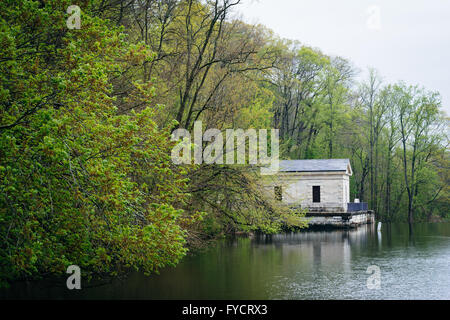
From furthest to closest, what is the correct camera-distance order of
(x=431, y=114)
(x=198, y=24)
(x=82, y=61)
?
(x=431, y=114), (x=198, y=24), (x=82, y=61)

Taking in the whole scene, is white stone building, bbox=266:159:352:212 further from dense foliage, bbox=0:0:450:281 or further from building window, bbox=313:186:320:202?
dense foliage, bbox=0:0:450:281

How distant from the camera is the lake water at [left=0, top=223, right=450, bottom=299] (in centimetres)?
1351

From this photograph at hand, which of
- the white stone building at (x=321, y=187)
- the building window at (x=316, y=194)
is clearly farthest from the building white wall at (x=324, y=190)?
the building window at (x=316, y=194)

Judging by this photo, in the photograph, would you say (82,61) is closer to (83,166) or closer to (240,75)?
(83,166)

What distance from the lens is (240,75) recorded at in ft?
69.4

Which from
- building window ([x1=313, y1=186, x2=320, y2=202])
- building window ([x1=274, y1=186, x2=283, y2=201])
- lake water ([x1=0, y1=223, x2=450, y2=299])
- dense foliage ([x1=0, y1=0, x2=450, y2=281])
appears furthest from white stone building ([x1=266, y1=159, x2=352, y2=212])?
building window ([x1=274, y1=186, x2=283, y2=201])

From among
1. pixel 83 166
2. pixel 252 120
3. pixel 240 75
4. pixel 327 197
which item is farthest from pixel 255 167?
pixel 327 197

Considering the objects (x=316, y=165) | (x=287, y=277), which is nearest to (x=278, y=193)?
(x=287, y=277)

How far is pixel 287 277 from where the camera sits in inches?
646

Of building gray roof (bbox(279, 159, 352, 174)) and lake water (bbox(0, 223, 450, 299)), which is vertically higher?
building gray roof (bbox(279, 159, 352, 174))

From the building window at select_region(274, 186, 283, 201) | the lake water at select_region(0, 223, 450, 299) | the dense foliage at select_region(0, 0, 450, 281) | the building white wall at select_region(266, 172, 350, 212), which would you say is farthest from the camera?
the building white wall at select_region(266, 172, 350, 212)

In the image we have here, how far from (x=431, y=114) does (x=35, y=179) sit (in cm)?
4965

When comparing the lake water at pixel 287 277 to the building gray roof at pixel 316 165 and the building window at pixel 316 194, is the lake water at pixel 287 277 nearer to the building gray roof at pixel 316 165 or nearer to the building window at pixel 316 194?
the building window at pixel 316 194
